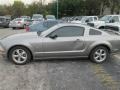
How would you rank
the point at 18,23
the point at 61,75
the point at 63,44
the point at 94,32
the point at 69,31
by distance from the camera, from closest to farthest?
the point at 61,75 < the point at 63,44 < the point at 69,31 < the point at 94,32 < the point at 18,23

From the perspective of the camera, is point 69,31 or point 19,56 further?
point 69,31

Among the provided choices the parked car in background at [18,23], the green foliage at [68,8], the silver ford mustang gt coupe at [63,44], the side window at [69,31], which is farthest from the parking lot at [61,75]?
the green foliage at [68,8]

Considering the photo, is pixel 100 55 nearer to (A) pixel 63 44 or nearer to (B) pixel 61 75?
(A) pixel 63 44

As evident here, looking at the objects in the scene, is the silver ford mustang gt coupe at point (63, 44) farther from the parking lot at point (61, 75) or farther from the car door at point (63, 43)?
the parking lot at point (61, 75)

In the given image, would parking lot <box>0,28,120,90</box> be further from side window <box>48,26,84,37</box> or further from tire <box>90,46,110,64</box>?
side window <box>48,26,84,37</box>

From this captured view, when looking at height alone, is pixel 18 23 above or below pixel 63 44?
below

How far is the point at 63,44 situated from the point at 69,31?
1.91 ft

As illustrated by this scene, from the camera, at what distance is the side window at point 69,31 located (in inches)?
354

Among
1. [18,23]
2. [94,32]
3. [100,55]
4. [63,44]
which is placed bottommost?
[18,23]

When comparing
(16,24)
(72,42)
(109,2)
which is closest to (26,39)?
(72,42)

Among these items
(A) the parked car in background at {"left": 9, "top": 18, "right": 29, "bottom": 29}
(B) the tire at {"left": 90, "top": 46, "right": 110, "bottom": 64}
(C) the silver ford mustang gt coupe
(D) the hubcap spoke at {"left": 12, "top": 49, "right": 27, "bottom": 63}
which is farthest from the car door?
(A) the parked car in background at {"left": 9, "top": 18, "right": 29, "bottom": 29}

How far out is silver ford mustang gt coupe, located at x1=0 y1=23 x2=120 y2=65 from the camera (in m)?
8.69

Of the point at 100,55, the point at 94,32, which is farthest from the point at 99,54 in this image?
the point at 94,32

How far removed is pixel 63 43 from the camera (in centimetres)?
880
